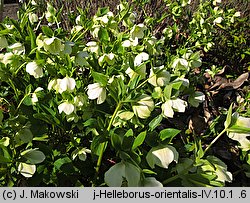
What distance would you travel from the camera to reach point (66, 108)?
0.94 m

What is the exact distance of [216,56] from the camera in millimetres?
2396

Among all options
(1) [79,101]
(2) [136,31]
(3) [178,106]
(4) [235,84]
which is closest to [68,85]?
(1) [79,101]

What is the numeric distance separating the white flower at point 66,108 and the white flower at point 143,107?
17cm

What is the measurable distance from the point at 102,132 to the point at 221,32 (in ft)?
6.48

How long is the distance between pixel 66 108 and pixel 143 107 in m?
0.21

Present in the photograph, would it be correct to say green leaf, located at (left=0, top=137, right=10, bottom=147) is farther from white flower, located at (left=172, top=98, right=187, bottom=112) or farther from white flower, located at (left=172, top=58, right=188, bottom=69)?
white flower, located at (left=172, top=58, right=188, bottom=69)

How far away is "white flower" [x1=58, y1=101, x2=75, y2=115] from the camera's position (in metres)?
0.94

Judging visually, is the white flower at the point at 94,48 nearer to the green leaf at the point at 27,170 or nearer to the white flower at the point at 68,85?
the white flower at the point at 68,85

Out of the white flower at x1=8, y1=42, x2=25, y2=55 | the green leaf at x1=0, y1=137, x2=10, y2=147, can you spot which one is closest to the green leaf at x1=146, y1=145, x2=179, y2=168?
the green leaf at x1=0, y1=137, x2=10, y2=147

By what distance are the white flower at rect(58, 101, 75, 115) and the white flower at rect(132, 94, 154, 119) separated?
0.57ft

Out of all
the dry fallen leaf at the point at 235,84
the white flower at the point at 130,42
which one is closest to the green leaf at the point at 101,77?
the white flower at the point at 130,42

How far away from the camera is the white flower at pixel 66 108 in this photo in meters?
0.94

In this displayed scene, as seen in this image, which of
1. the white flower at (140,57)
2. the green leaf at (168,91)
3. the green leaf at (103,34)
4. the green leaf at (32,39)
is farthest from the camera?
the white flower at (140,57)

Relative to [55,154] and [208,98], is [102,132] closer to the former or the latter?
[55,154]
